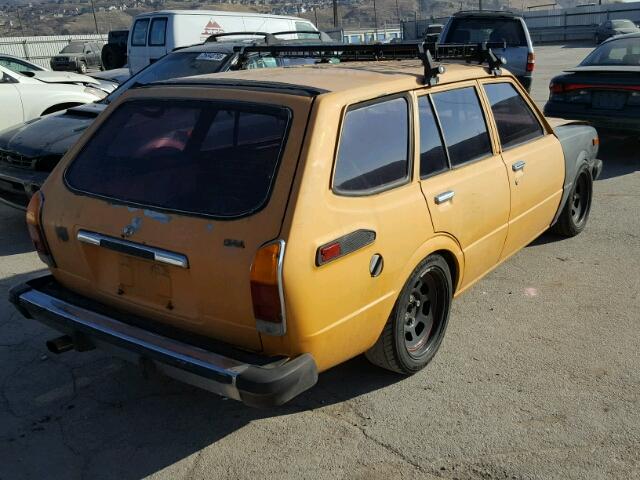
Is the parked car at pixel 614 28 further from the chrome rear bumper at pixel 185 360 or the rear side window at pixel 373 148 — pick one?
the chrome rear bumper at pixel 185 360

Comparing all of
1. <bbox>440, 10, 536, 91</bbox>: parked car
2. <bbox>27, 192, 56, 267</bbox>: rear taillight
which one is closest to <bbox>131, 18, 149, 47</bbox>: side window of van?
<bbox>440, 10, 536, 91</bbox>: parked car

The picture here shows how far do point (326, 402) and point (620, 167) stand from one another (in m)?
6.56

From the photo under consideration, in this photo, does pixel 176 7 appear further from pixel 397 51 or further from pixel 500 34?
pixel 397 51

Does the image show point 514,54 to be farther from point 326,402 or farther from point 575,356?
point 326,402

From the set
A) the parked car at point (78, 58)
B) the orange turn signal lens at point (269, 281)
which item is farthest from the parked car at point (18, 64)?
the parked car at point (78, 58)

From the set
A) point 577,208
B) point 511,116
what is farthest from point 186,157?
point 577,208

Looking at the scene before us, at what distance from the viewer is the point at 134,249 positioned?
9.86 ft

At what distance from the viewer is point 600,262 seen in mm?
5285

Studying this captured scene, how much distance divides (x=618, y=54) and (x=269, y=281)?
794 centimetres

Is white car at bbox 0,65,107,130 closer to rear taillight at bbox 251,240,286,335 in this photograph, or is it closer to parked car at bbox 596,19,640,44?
rear taillight at bbox 251,240,286,335

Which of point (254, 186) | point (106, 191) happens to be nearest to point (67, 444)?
point (106, 191)

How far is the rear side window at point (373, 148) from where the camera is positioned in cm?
302

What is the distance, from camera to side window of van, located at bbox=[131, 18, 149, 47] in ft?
43.2

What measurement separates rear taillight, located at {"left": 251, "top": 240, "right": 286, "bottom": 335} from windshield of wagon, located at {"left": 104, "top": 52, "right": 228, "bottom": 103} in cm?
485
